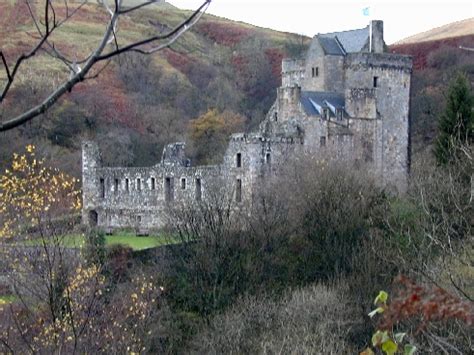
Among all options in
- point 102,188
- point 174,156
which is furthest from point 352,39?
point 102,188

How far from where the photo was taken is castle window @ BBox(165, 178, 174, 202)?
3450cm

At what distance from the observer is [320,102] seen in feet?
110

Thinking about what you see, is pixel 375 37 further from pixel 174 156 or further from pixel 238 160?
pixel 174 156

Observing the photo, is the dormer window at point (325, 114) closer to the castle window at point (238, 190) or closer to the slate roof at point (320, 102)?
the slate roof at point (320, 102)

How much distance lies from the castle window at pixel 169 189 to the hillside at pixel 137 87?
31.3 feet

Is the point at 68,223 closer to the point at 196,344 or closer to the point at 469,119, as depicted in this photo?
the point at 196,344

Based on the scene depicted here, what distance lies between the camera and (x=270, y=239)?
1035 inches

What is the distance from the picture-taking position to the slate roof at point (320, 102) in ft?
107

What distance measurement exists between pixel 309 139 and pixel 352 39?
8707mm

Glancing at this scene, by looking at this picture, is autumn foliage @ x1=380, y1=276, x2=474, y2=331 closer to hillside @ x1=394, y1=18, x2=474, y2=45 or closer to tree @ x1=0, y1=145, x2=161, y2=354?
tree @ x1=0, y1=145, x2=161, y2=354

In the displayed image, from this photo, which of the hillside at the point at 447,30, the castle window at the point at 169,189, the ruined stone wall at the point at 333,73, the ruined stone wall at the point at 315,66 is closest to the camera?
the castle window at the point at 169,189

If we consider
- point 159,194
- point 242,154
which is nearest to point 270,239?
point 242,154

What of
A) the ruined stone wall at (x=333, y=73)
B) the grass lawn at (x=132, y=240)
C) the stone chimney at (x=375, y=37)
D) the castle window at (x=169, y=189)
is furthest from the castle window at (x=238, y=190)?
the stone chimney at (x=375, y=37)

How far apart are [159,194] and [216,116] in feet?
69.3
